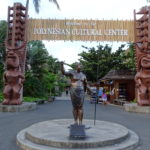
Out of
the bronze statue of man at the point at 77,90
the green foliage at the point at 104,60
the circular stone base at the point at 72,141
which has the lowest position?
the circular stone base at the point at 72,141

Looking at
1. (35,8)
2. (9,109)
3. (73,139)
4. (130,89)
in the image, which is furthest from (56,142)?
(130,89)

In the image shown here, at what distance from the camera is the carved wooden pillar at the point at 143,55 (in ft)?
44.8

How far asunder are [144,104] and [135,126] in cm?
468

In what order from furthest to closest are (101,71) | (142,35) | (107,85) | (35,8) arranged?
(101,71)
(107,85)
(35,8)
(142,35)

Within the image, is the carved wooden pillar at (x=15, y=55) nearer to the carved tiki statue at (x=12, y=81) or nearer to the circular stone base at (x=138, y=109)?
the carved tiki statue at (x=12, y=81)

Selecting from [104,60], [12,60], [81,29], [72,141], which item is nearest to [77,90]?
[72,141]

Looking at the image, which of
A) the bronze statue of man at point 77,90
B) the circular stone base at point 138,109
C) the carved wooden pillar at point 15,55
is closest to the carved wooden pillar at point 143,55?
the circular stone base at point 138,109

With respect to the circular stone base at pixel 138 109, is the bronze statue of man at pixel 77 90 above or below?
above

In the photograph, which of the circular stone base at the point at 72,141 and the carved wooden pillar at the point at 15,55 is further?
the carved wooden pillar at the point at 15,55

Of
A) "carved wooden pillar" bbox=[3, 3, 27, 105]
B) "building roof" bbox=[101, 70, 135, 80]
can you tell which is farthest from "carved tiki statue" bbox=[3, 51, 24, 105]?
"building roof" bbox=[101, 70, 135, 80]

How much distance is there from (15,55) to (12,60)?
0.32m

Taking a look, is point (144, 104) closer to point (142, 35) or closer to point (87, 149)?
point (142, 35)

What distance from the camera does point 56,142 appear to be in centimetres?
587

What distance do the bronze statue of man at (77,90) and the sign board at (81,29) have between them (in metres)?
9.84
